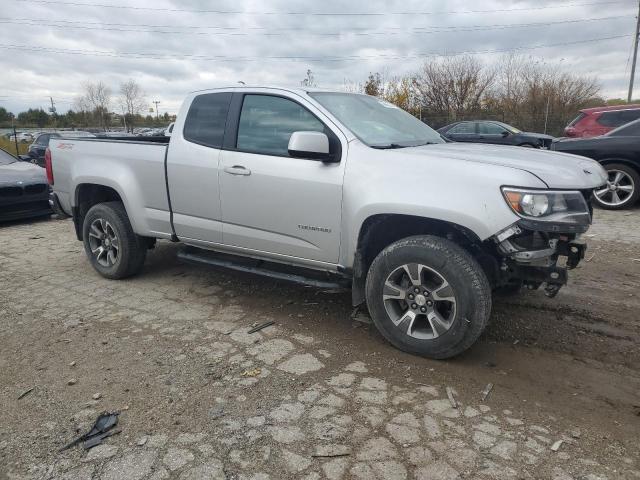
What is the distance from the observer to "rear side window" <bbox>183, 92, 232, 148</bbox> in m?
4.30

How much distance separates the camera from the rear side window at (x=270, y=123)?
390cm

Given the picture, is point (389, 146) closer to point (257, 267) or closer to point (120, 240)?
point (257, 267)

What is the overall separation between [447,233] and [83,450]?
2530 mm

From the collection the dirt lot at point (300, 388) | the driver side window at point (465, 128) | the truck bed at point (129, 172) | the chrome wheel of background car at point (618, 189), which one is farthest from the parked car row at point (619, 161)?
the driver side window at point (465, 128)

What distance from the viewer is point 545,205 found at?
2.95m

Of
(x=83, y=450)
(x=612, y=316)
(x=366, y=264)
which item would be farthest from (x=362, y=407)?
(x=612, y=316)

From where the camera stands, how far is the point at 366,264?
12.3ft

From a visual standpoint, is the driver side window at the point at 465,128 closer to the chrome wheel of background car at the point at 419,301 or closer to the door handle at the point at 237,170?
the door handle at the point at 237,170

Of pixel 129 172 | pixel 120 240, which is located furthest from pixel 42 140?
pixel 129 172

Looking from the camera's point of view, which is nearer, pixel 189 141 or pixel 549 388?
pixel 549 388

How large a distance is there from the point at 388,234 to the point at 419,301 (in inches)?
22.7

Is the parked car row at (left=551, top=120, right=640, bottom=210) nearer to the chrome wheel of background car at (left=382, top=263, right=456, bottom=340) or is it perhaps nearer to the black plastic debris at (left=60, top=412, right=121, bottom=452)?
the chrome wheel of background car at (left=382, top=263, right=456, bottom=340)

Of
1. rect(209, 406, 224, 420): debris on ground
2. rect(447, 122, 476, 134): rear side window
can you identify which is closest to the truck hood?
rect(209, 406, 224, 420): debris on ground

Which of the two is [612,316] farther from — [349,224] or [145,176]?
[145,176]
